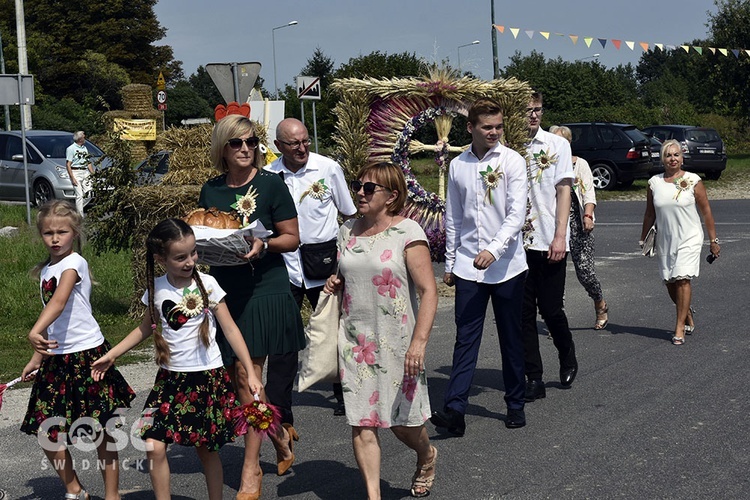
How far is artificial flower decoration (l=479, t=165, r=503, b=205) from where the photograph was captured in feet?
20.9

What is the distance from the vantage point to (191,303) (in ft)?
15.8

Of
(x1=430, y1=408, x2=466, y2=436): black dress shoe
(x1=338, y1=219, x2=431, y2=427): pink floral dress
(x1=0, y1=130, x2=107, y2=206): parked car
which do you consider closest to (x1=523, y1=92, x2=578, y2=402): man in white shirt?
(x1=430, y1=408, x2=466, y2=436): black dress shoe

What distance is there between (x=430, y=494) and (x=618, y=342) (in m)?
4.22

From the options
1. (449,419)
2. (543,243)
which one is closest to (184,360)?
(449,419)

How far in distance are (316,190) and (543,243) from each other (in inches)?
63.6

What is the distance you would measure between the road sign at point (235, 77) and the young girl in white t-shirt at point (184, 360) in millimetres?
8212

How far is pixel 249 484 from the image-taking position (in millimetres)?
5281

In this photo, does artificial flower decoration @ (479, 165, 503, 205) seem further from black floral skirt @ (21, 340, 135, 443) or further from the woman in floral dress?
black floral skirt @ (21, 340, 135, 443)

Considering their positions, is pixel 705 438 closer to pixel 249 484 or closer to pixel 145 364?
pixel 249 484

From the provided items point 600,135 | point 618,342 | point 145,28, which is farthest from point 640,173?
point 145,28

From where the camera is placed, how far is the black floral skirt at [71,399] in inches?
197

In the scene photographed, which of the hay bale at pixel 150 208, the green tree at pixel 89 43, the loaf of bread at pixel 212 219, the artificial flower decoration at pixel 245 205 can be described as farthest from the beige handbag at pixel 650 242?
the green tree at pixel 89 43

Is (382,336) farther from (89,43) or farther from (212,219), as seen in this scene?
(89,43)

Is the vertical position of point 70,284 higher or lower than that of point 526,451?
higher
